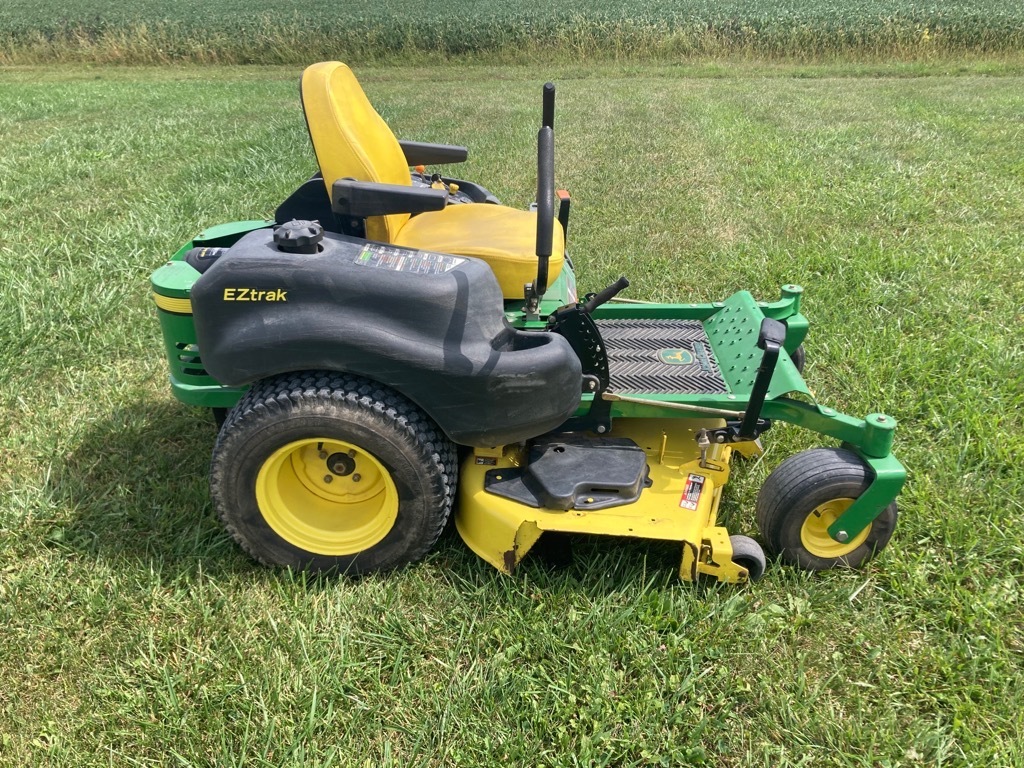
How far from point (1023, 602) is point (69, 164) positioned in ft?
23.8

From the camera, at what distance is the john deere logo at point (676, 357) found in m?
2.73

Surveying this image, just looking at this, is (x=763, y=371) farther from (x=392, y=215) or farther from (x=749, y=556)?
(x=392, y=215)

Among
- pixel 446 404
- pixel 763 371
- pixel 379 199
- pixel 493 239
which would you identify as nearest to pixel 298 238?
pixel 379 199

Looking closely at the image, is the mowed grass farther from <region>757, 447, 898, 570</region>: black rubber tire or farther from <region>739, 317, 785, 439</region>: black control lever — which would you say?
<region>739, 317, 785, 439</region>: black control lever

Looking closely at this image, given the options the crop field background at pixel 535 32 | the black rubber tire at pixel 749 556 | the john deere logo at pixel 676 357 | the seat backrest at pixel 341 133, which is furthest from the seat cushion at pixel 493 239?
the crop field background at pixel 535 32

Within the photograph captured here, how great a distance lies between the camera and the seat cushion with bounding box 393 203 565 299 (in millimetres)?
2527

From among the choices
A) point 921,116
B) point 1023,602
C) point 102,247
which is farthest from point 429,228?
point 921,116

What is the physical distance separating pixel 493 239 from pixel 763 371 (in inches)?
40.1

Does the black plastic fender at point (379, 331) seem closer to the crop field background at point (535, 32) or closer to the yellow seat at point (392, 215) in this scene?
the yellow seat at point (392, 215)

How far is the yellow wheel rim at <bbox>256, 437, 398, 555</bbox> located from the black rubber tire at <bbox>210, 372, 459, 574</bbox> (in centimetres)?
4

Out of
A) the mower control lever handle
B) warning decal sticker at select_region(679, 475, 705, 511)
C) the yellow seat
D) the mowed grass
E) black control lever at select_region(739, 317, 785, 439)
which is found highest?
the mower control lever handle

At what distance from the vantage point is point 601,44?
1403 centimetres

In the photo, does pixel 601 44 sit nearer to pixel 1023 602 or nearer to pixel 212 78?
pixel 212 78

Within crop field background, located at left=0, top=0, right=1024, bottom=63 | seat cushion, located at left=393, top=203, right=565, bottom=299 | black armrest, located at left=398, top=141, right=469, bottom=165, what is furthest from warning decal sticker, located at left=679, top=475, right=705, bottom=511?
crop field background, located at left=0, top=0, right=1024, bottom=63
